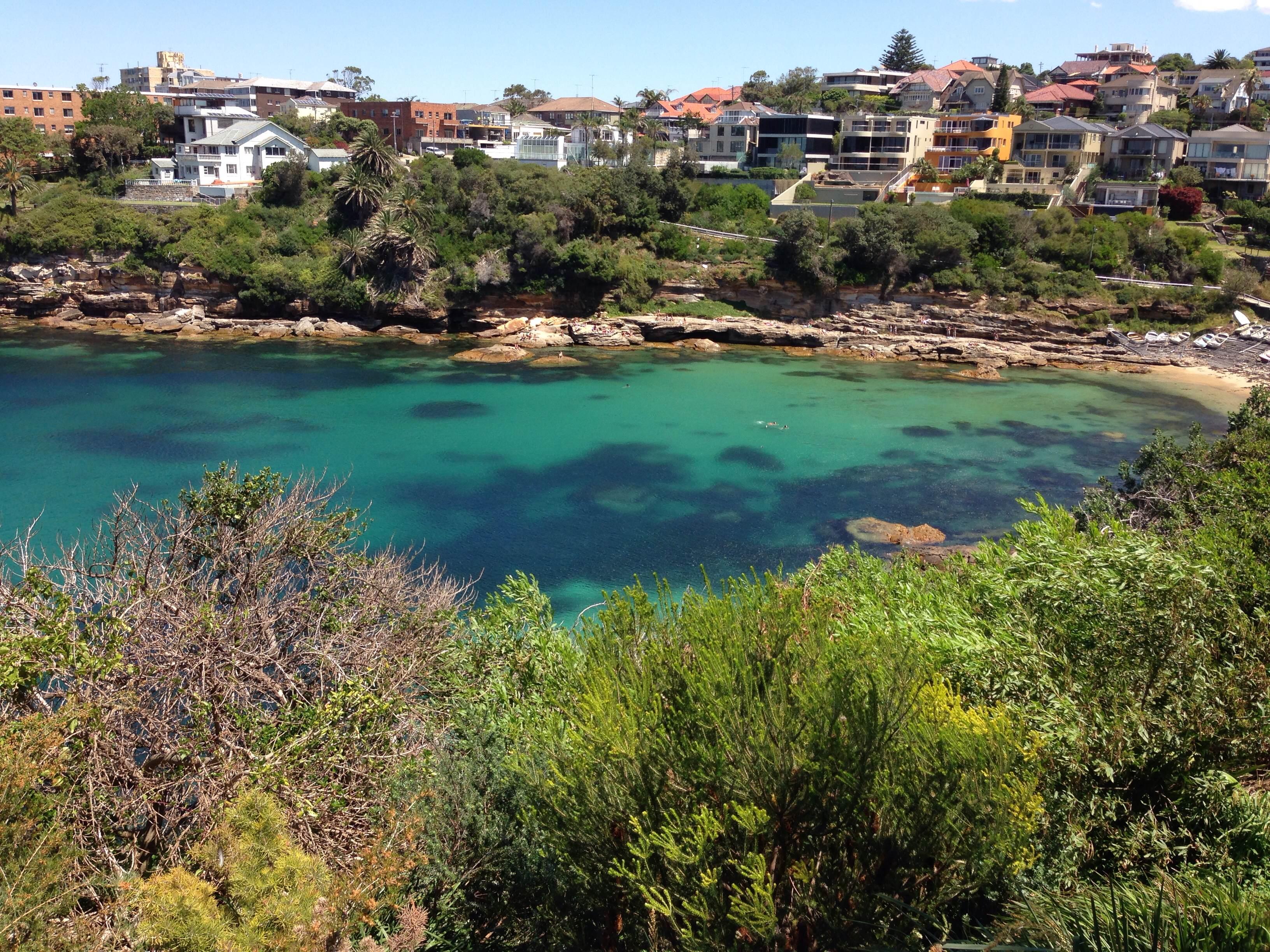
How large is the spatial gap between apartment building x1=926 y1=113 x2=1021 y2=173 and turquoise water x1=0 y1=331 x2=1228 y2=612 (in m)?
27.5

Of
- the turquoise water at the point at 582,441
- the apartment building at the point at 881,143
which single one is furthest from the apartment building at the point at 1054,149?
the turquoise water at the point at 582,441

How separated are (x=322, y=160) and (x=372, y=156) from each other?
8521 mm

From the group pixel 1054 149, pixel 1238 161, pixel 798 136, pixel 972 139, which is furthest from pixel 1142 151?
pixel 798 136

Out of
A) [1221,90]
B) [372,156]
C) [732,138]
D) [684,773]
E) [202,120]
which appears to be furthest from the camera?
[1221,90]

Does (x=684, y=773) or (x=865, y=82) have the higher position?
(x=865, y=82)

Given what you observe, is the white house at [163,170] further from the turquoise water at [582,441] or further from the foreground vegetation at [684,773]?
the foreground vegetation at [684,773]

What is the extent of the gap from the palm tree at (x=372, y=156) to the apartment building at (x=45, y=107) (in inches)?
1633

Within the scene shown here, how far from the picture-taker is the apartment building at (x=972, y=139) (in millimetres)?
70250

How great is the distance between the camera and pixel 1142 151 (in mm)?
67688

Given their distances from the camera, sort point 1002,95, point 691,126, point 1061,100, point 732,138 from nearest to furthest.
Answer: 1. point 1002,95
2. point 732,138
3. point 1061,100
4. point 691,126

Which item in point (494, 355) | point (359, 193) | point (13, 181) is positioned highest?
point (13, 181)

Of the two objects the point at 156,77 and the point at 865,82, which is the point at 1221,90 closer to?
the point at 865,82

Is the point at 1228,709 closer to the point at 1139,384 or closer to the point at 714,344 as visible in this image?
the point at 1139,384

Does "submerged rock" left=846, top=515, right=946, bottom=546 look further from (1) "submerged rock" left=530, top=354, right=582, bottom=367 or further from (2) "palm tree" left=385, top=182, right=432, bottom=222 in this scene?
(2) "palm tree" left=385, top=182, right=432, bottom=222
